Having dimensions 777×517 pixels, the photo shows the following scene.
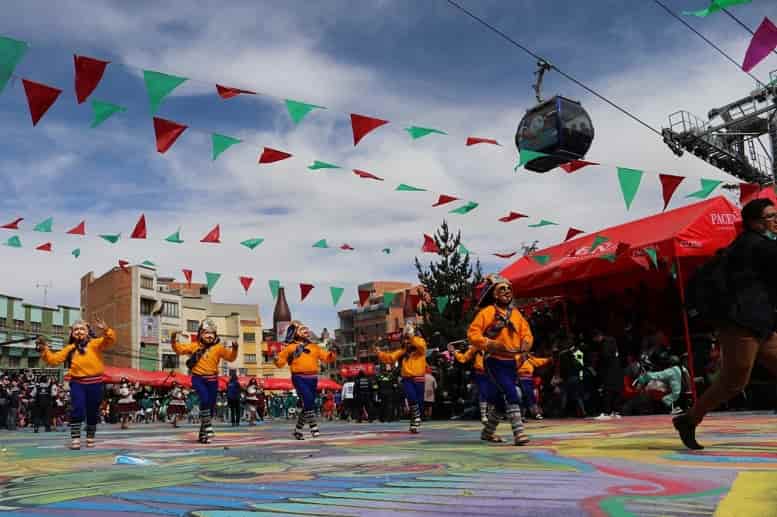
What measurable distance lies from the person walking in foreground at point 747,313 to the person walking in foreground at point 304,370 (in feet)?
22.1

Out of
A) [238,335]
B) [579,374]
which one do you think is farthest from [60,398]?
[238,335]

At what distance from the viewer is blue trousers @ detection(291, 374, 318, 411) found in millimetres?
11289

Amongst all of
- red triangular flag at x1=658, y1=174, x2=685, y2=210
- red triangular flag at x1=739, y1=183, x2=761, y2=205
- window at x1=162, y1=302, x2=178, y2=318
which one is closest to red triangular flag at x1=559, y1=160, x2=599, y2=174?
red triangular flag at x1=658, y1=174, x2=685, y2=210

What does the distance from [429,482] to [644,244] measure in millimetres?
10985

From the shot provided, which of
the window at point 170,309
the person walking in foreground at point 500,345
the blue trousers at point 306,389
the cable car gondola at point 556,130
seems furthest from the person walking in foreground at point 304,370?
the window at point 170,309

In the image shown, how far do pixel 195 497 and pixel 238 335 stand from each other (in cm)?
9265

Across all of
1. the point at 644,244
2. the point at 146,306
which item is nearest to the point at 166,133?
the point at 644,244

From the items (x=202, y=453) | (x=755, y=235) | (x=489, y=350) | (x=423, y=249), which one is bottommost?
(x=202, y=453)

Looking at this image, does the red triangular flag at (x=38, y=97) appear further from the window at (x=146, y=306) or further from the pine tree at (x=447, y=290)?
the window at (x=146, y=306)

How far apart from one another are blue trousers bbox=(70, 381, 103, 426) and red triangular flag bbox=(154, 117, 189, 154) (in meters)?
3.39

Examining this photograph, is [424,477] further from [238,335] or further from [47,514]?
[238,335]

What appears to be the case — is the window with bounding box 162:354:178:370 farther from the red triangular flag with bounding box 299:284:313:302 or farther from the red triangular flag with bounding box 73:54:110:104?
the red triangular flag with bounding box 73:54:110:104

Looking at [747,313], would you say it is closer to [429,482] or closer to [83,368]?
[429,482]

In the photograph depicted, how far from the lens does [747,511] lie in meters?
3.34
